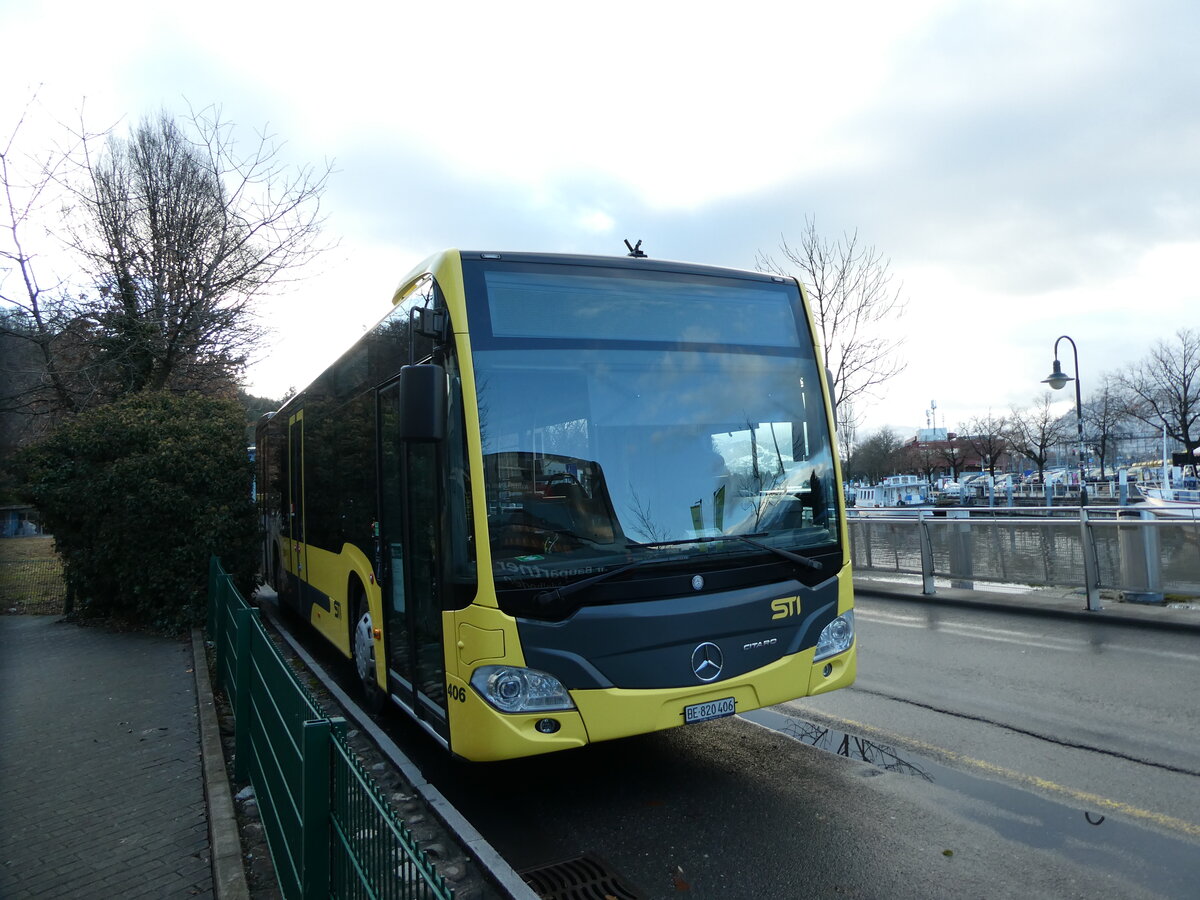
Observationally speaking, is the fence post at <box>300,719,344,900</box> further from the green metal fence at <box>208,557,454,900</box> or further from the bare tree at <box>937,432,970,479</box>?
the bare tree at <box>937,432,970,479</box>

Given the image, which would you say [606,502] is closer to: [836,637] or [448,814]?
[836,637]

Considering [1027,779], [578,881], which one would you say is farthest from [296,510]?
[1027,779]

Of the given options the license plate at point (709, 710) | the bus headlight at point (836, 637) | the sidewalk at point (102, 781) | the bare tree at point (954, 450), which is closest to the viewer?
the sidewalk at point (102, 781)

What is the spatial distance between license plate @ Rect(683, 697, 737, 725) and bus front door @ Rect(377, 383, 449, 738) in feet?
4.55

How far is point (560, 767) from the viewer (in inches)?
220

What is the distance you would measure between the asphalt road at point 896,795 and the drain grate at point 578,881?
8 centimetres

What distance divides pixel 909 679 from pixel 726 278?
441cm

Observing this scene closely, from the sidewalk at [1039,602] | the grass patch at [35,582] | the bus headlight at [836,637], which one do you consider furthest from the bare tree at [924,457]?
the bus headlight at [836,637]

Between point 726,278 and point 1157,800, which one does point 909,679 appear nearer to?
point 1157,800

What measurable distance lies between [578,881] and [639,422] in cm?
240

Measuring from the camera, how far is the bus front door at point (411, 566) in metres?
4.86

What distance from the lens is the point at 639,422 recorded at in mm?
4754

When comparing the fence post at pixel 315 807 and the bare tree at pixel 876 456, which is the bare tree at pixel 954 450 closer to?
the bare tree at pixel 876 456

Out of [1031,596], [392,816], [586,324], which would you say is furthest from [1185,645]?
[392,816]
